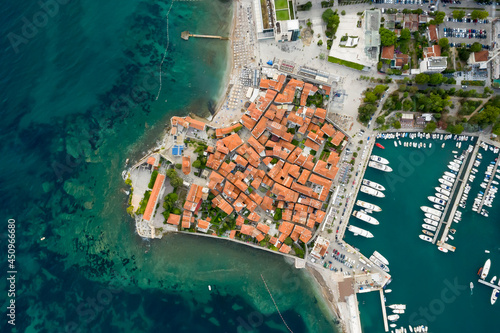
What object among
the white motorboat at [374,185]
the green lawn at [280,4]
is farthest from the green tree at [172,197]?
the green lawn at [280,4]

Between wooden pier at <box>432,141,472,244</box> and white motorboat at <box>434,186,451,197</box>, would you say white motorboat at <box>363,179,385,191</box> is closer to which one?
white motorboat at <box>434,186,451,197</box>

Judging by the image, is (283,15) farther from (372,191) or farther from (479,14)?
(372,191)

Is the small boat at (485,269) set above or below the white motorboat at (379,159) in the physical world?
below

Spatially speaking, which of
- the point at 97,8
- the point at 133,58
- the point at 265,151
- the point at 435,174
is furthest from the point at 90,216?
the point at 435,174

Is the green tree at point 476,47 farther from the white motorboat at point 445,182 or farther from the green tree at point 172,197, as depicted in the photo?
the green tree at point 172,197

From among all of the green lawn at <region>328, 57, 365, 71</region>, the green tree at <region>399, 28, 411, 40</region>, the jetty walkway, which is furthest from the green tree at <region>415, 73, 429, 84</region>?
the jetty walkway

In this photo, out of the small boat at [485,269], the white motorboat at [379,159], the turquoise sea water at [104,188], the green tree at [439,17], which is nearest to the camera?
the green tree at [439,17]
